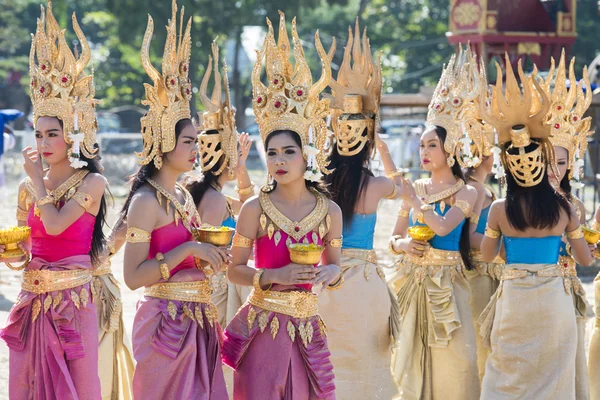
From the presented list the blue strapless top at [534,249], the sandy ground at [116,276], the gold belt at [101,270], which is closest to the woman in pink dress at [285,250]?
the blue strapless top at [534,249]

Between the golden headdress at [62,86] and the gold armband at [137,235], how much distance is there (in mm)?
707

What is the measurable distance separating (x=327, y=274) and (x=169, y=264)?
706 millimetres

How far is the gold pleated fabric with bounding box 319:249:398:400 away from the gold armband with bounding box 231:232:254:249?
1491 mm

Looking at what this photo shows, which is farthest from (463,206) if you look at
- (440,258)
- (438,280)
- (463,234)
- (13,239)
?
(13,239)

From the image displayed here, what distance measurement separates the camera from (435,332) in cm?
655

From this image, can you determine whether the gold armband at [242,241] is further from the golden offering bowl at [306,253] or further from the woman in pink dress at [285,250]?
the golden offering bowl at [306,253]

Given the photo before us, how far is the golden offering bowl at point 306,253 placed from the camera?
4.27 metres

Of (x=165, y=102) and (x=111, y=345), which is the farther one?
(x=111, y=345)

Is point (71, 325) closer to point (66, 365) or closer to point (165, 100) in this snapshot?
point (66, 365)

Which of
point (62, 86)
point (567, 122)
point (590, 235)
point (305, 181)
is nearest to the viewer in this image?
point (305, 181)

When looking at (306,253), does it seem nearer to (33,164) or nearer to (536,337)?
(33,164)

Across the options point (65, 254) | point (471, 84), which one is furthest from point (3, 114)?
point (65, 254)

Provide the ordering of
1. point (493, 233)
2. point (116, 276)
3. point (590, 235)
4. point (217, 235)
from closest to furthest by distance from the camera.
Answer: point (217, 235)
point (493, 233)
point (590, 235)
point (116, 276)

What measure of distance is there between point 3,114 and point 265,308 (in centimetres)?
900
